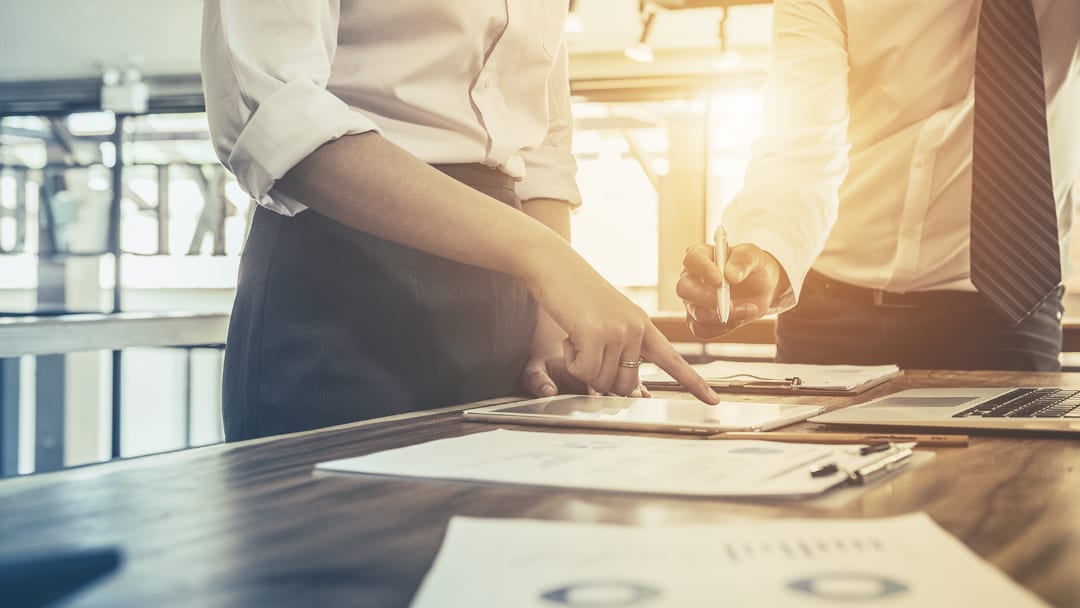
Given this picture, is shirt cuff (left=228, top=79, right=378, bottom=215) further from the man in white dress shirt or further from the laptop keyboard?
the man in white dress shirt

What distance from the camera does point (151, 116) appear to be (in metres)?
7.51

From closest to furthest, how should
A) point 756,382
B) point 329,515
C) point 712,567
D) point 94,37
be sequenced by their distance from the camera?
1. point 712,567
2. point 329,515
3. point 756,382
4. point 94,37

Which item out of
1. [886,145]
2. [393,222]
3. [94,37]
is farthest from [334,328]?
[94,37]

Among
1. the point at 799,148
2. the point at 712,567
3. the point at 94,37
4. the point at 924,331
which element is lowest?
the point at 712,567

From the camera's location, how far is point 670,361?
96 centimetres

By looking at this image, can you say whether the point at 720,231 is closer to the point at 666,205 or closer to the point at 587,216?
the point at 666,205

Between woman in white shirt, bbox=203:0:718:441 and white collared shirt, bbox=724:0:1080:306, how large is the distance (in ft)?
2.08

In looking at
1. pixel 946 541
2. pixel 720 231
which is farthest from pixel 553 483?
pixel 720 231

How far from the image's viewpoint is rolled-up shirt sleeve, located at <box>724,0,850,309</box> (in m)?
1.67

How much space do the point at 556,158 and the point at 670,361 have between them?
0.64 m

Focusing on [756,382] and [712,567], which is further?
[756,382]

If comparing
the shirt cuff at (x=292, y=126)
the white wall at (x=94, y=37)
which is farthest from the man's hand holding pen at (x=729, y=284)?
the white wall at (x=94, y=37)

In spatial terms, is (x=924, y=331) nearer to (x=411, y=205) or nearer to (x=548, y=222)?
(x=548, y=222)

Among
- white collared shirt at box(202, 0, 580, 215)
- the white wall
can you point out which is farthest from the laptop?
the white wall
